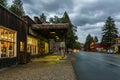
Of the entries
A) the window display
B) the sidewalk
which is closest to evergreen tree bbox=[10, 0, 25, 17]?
the window display

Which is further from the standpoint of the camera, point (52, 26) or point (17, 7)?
point (17, 7)

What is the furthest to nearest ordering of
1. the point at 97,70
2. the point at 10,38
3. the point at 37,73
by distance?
the point at 10,38 < the point at 97,70 < the point at 37,73

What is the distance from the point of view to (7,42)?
20219 millimetres

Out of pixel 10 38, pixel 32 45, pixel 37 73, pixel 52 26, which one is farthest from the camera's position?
pixel 32 45

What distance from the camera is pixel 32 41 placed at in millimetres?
35312

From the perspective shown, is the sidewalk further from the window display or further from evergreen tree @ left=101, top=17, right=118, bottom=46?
evergreen tree @ left=101, top=17, right=118, bottom=46

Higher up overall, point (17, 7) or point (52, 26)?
point (17, 7)

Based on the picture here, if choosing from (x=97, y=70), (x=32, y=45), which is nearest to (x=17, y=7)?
(x=32, y=45)

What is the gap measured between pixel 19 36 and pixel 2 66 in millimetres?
6126

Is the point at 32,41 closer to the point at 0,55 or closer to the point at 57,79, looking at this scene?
the point at 0,55

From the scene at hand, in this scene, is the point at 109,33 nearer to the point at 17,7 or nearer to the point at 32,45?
the point at 17,7

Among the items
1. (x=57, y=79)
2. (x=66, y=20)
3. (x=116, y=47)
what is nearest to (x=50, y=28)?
(x=57, y=79)

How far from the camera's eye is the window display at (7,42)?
18.8 meters

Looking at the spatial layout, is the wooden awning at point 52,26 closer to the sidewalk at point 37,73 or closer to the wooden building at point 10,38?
the wooden building at point 10,38
